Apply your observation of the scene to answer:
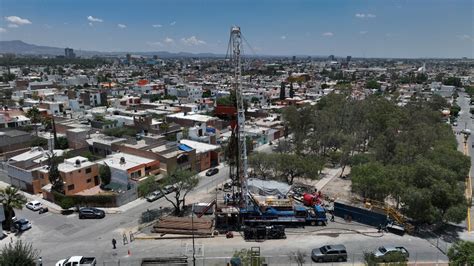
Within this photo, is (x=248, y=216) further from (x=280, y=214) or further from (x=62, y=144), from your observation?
(x=62, y=144)

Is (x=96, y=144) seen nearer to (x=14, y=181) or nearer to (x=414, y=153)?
(x=14, y=181)

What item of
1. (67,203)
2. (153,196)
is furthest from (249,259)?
(67,203)

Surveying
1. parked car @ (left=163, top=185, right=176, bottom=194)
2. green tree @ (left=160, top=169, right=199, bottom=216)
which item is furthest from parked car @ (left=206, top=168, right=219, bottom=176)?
green tree @ (left=160, top=169, right=199, bottom=216)

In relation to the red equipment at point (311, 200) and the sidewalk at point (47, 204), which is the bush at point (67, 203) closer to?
the sidewalk at point (47, 204)

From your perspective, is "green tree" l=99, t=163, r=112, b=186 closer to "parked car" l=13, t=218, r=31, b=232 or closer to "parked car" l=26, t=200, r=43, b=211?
"parked car" l=26, t=200, r=43, b=211

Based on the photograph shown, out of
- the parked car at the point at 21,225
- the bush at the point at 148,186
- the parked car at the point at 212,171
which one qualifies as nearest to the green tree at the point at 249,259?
the bush at the point at 148,186
